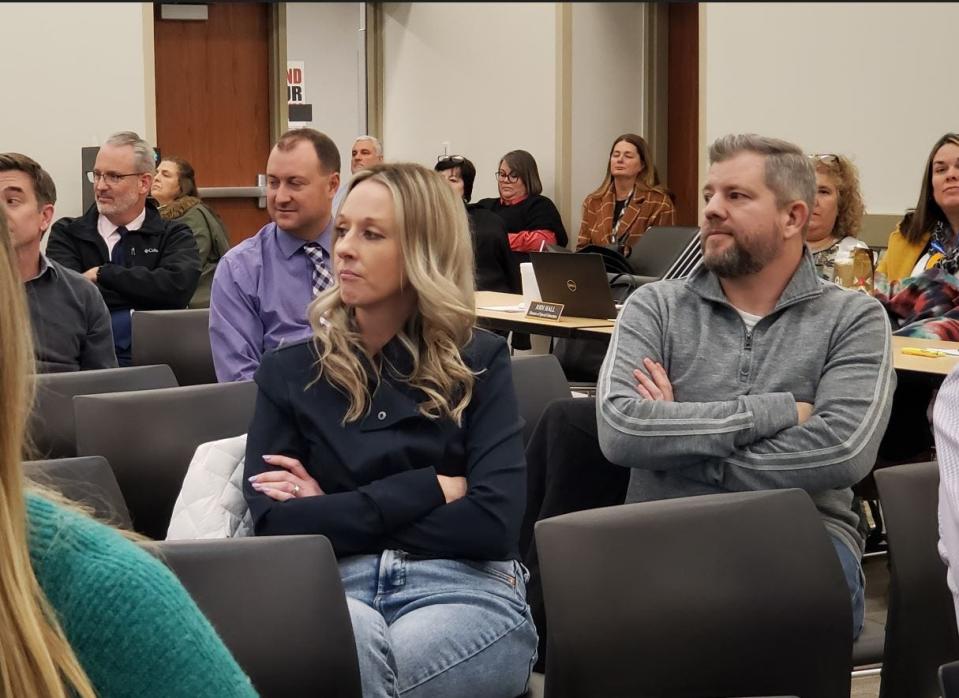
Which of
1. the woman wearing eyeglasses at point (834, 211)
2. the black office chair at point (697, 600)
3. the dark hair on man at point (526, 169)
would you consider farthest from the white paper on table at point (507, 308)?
the dark hair on man at point (526, 169)

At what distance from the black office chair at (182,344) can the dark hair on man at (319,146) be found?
24.6 inches

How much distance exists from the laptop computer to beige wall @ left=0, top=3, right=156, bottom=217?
450 centimetres

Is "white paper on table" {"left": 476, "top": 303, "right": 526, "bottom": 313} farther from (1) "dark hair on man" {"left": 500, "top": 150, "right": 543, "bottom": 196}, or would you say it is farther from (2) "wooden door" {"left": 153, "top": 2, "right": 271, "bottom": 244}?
(2) "wooden door" {"left": 153, "top": 2, "right": 271, "bottom": 244}

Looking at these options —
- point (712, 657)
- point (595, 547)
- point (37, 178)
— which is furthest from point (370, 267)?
point (37, 178)

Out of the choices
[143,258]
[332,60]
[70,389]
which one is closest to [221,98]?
[332,60]

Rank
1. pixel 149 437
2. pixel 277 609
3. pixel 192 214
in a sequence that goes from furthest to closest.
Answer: pixel 192 214
pixel 149 437
pixel 277 609

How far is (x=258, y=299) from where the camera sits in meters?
3.93

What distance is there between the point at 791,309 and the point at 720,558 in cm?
95

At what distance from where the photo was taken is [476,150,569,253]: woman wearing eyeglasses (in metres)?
8.77

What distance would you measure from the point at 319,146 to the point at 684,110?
5.47 meters

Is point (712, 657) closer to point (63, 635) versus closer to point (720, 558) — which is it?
point (720, 558)

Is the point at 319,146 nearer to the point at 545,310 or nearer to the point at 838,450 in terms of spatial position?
the point at 545,310

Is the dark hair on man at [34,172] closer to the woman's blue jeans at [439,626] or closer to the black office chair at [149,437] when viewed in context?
the black office chair at [149,437]

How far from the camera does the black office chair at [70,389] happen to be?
318 centimetres
